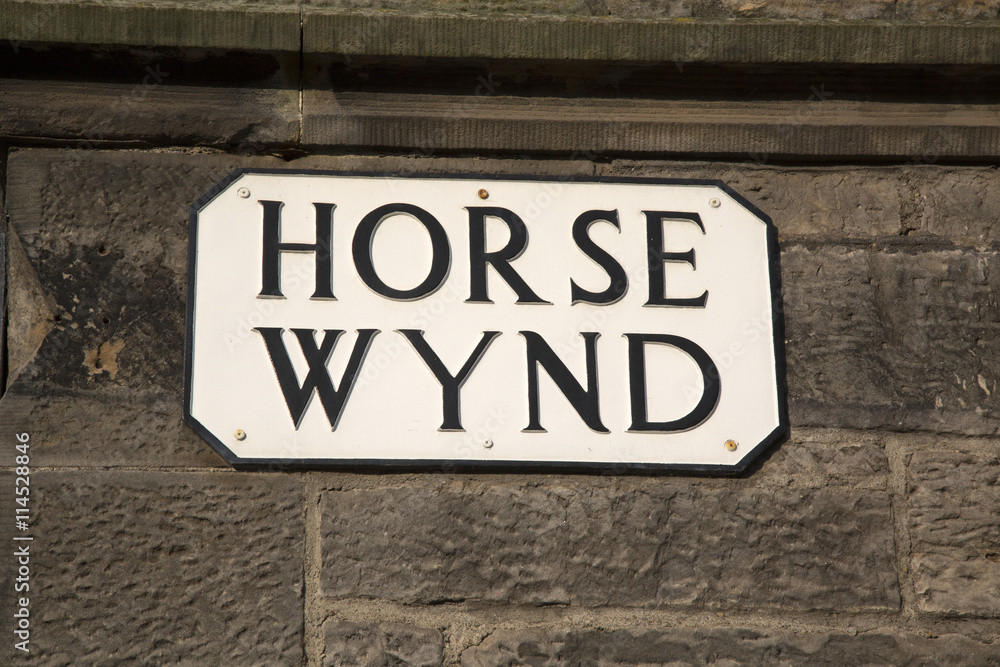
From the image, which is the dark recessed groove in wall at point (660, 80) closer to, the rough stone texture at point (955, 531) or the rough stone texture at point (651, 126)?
the rough stone texture at point (651, 126)

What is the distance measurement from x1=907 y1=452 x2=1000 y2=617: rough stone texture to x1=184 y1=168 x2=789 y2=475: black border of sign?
27 centimetres

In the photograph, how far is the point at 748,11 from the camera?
5.78 ft

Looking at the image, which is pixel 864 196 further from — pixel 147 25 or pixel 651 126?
pixel 147 25

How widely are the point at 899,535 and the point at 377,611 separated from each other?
0.91 m

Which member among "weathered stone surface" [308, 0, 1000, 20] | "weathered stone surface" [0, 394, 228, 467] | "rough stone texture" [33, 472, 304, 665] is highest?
"weathered stone surface" [308, 0, 1000, 20]

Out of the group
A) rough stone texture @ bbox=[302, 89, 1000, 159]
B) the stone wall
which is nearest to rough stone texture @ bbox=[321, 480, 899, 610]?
the stone wall

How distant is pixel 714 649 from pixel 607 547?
24 centimetres

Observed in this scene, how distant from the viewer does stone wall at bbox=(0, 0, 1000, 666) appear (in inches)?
58.5

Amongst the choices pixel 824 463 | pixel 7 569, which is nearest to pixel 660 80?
pixel 824 463

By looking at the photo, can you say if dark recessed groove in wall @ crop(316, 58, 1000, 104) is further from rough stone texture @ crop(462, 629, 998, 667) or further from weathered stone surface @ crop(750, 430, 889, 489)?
rough stone texture @ crop(462, 629, 998, 667)

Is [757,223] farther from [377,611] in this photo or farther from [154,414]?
[154,414]

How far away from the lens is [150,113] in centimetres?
165

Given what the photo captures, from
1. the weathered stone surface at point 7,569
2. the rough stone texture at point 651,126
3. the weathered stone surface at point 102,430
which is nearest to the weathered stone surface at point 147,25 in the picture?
the rough stone texture at point 651,126

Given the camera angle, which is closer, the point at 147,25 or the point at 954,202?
the point at 147,25
